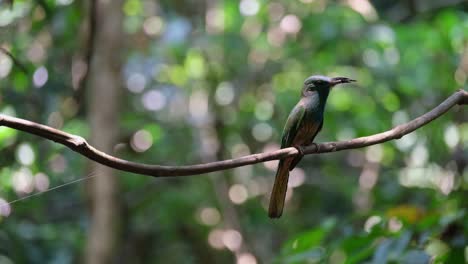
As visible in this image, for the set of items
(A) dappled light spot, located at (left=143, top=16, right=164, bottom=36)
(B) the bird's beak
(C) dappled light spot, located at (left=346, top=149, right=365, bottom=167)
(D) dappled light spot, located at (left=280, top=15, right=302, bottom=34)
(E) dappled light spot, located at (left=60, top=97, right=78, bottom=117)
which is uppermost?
(A) dappled light spot, located at (left=143, top=16, right=164, bottom=36)

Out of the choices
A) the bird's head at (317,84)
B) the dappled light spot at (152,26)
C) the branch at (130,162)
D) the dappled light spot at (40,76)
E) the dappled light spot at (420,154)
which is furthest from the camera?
the dappled light spot at (152,26)

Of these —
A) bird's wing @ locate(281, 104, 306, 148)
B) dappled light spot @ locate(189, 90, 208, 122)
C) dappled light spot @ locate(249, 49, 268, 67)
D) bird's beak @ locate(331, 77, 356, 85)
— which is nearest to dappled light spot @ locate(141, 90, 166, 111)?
dappled light spot @ locate(189, 90, 208, 122)

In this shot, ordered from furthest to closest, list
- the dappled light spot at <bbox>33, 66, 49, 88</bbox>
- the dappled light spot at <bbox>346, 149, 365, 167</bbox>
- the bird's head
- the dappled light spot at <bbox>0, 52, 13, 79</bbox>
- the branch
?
the dappled light spot at <bbox>346, 149, 365, 167</bbox> → the dappled light spot at <bbox>33, 66, 49, 88</bbox> → the dappled light spot at <bbox>0, 52, 13, 79</bbox> → the bird's head → the branch

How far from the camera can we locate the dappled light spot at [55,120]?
5.27 m

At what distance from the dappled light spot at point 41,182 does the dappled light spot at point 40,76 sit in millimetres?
690

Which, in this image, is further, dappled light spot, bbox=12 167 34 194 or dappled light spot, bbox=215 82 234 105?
dappled light spot, bbox=215 82 234 105

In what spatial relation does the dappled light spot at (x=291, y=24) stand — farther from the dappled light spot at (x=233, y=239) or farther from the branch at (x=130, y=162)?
the branch at (x=130, y=162)

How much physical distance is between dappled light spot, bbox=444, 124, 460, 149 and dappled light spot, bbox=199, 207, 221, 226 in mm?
2180

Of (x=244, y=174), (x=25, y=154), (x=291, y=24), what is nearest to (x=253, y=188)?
(x=244, y=174)

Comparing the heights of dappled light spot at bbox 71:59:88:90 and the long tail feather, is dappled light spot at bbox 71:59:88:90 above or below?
above

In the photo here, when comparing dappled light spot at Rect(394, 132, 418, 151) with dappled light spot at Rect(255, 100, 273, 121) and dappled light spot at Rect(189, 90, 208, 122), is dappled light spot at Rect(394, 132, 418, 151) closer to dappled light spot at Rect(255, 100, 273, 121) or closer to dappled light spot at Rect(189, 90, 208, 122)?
dappled light spot at Rect(255, 100, 273, 121)

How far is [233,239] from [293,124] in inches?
126

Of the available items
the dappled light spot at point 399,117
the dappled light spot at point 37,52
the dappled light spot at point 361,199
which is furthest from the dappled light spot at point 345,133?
the dappled light spot at point 37,52

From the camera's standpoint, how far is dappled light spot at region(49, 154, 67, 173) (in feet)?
19.3
